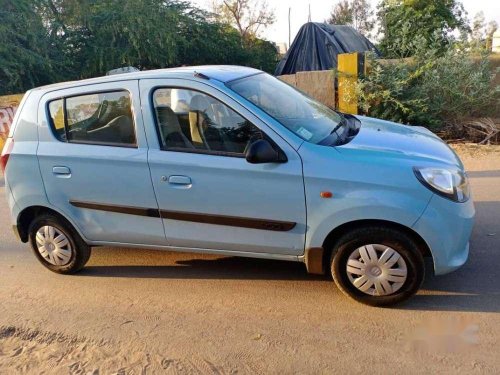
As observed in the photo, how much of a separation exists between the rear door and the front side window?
0.21 m

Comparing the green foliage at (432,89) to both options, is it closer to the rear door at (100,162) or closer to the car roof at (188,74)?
the car roof at (188,74)

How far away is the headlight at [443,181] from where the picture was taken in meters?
3.11

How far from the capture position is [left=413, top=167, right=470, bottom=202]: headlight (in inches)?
122

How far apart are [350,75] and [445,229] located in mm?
6443

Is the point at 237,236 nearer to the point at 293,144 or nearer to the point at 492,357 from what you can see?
the point at 293,144

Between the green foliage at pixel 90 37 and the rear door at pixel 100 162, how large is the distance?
435 inches

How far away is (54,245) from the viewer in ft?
13.7

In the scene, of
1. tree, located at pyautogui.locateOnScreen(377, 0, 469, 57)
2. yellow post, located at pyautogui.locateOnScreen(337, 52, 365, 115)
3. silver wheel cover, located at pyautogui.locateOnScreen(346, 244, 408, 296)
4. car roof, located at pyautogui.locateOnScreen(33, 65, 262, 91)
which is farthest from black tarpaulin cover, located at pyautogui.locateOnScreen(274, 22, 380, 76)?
silver wheel cover, located at pyautogui.locateOnScreen(346, 244, 408, 296)

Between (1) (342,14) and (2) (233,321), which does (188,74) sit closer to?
(2) (233,321)

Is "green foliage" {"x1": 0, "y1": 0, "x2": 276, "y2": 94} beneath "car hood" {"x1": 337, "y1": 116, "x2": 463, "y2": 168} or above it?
above

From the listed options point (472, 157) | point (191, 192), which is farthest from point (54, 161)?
point (472, 157)

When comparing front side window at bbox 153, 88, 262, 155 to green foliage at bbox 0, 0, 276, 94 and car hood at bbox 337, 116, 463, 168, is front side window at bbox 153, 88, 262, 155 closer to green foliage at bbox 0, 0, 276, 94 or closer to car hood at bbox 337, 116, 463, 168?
car hood at bbox 337, 116, 463, 168

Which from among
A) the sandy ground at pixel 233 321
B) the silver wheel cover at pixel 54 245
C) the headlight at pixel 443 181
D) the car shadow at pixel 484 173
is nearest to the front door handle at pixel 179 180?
the sandy ground at pixel 233 321

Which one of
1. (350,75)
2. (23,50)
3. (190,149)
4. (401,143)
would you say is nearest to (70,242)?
(190,149)
